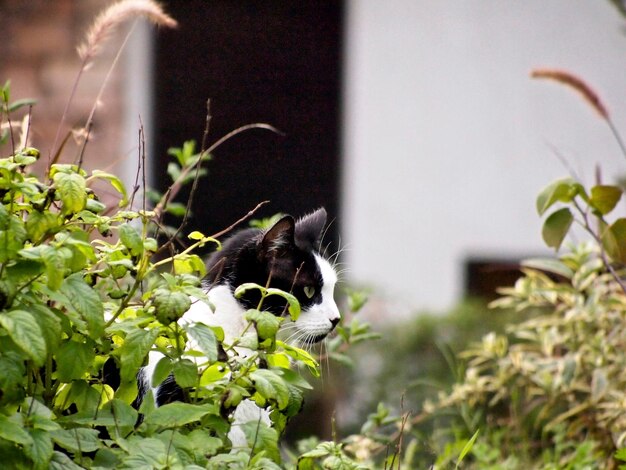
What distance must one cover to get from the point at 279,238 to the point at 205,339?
0.80 meters

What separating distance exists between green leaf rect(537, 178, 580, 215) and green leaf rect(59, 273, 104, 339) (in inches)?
52.4

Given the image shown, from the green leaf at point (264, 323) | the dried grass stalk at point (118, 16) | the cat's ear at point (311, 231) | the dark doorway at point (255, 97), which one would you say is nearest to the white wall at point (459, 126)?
the dark doorway at point (255, 97)

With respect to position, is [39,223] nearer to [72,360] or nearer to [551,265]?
[72,360]

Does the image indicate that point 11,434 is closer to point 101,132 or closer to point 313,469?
point 313,469

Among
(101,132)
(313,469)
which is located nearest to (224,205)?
(101,132)

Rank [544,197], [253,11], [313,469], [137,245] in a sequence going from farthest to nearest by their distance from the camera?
[253,11]
[544,197]
[313,469]
[137,245]

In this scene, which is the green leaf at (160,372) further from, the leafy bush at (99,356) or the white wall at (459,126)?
the white wall at (459,126)

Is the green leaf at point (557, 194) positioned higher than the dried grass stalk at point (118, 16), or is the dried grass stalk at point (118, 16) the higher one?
the dried grass stalk at point (118, 16)

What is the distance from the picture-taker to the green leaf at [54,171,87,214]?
5.19 ft

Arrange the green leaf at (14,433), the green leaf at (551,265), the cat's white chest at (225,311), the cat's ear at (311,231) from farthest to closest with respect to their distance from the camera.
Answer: the green leaf at (551,265), the cat's ear at (311,231), the cat's white chest at (225,311), the green leaf at (14,433)

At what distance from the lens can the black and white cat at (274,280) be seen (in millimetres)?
2377

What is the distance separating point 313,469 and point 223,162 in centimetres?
491

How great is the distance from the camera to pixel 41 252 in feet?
4.85

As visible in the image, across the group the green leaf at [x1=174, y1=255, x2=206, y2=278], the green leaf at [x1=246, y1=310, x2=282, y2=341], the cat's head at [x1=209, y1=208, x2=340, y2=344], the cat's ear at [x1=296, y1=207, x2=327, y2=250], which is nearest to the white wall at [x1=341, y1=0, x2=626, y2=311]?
the cat's ear at [x1=296, y1=207, x2=327, y2=250]
